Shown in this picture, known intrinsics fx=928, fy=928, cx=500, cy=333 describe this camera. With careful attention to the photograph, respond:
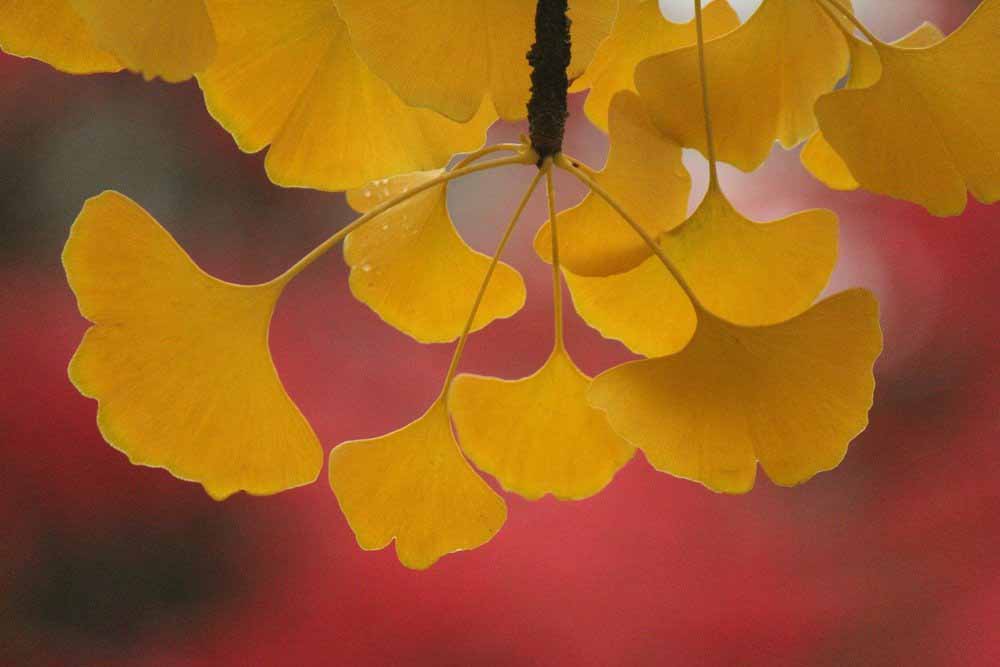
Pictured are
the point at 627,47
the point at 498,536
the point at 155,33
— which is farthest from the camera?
the point at 498,536

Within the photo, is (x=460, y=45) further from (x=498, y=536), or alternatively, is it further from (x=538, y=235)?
(x=498, y=536)

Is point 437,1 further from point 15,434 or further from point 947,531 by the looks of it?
point 947,531

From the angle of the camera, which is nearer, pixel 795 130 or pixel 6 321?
pixel 795 130

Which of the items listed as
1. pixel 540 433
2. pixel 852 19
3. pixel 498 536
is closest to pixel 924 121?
pixel 852 19

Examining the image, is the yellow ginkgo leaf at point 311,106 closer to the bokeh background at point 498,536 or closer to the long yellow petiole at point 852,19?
the long yellow petiole at point 852,19

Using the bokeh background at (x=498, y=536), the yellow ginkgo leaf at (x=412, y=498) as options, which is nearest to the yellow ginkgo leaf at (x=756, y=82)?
the yellow ginkgo leaf at (x=412, y=498)

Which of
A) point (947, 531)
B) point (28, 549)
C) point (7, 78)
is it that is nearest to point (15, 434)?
point (28, 549)
